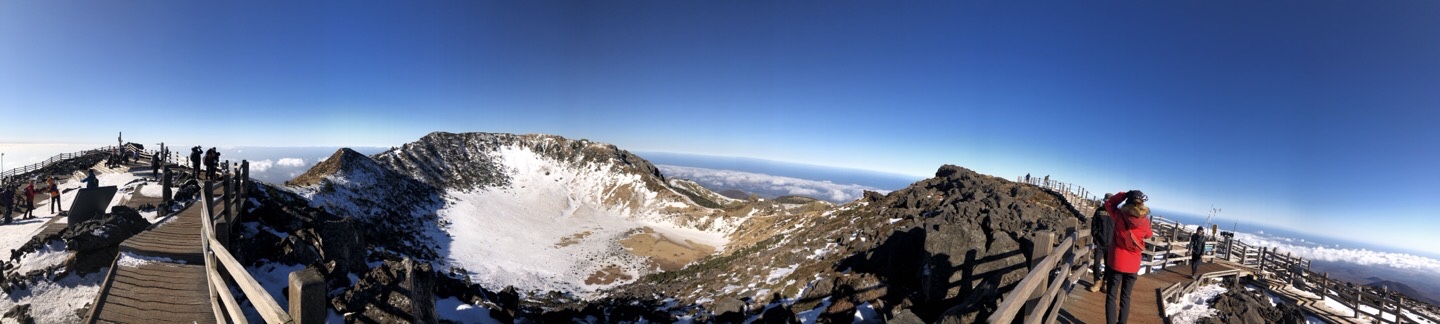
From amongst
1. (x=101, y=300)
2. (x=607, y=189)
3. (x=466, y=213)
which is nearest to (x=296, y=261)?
(x=101, y=300)

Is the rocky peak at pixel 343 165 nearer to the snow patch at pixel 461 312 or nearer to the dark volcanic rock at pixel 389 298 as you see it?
the snow patch at pixel 461 312

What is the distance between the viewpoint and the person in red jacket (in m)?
7.19

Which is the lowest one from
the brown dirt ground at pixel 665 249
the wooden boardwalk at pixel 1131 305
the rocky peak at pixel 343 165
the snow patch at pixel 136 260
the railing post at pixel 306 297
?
the brown dirt ground at pixel 665 249

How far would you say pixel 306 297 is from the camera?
10.3 feet

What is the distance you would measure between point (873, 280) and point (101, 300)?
1767cm

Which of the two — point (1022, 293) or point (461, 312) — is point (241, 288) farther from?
point (461, 312)

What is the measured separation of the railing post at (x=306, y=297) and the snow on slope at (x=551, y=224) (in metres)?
24.6

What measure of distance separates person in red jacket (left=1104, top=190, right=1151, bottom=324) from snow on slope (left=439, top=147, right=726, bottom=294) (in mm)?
24563

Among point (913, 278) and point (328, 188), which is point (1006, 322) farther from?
point (328, 188)

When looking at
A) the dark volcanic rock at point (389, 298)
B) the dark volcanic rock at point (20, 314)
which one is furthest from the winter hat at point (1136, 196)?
the dark volcanic rock at point (20, 314)

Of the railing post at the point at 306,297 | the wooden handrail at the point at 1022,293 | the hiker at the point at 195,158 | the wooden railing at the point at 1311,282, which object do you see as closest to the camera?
the railing post at the point at 306,297

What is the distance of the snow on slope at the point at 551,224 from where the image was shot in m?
30.5

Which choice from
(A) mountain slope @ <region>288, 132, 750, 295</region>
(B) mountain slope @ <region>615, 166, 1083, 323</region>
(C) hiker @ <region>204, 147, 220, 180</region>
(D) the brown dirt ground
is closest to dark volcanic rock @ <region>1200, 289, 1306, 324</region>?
(B) mountain slope @ <region>615, 166, 1083, 323</region>

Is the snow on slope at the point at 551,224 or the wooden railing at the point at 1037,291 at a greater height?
the wooden railing at the point at 1037,291
